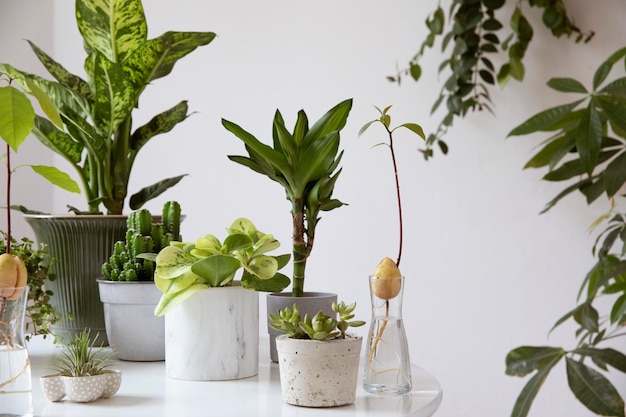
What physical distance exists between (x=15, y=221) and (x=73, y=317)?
57.5 inches

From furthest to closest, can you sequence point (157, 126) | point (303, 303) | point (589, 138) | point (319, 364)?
point (157, 126) → point (303, 303) → point (319, 364) → point (589, 138)

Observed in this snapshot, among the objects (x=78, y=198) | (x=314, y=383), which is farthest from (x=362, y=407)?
(x=78, y=198)

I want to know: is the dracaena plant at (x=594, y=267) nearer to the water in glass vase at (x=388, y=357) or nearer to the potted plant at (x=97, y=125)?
the water in glass vase at (x=388, y=357)

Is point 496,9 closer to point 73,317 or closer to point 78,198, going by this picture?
point 73,317

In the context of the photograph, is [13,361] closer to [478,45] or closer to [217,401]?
[217,401]

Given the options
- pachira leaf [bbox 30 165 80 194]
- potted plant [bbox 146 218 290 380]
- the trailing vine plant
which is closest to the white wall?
the trailing vine plant

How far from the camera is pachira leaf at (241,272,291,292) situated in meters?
1.07

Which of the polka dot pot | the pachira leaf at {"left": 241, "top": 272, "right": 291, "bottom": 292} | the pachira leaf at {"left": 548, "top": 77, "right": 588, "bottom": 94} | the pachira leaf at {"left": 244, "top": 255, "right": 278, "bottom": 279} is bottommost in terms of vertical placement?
the polka dot pot

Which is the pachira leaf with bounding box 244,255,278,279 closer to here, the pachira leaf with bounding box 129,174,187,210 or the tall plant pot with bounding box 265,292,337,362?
the tall plant pot with bounding box 265,292,337,362

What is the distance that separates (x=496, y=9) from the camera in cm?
217

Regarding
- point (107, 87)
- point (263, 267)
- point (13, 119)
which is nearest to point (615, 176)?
point (263, 267)

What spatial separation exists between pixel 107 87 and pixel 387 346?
0.69 meters

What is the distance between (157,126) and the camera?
→ 1.43 meters

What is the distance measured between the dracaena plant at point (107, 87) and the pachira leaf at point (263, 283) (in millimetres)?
410
